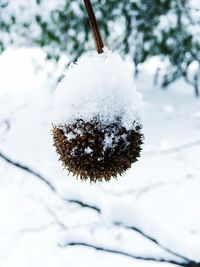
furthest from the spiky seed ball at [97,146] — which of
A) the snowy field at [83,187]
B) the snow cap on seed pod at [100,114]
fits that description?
the snowy field at [83,187]

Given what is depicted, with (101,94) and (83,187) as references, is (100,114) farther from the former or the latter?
(83,187)

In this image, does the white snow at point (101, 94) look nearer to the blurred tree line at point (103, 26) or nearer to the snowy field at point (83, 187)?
the snowy field at point (83, 187)

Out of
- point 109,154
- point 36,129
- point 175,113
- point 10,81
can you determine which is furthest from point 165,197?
point 109,154

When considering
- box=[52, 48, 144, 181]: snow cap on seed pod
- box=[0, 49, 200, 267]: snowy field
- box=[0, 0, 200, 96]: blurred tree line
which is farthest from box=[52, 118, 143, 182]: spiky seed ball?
box=[0, 0, 200, 96]: blurred tree line

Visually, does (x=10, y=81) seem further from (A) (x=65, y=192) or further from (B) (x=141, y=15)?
(A) (x=65, y=192)

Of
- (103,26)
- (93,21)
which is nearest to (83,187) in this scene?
(103,26)

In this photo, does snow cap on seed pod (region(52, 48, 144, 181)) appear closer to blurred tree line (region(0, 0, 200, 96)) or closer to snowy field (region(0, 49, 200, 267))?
snowy field (region(0, 49, 200, 267))
